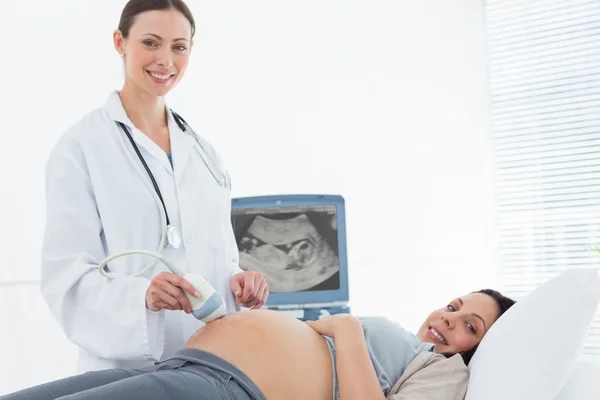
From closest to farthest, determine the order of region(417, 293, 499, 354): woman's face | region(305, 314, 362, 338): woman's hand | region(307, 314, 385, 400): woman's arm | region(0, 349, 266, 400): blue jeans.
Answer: region(0, 349, 266, 400): blue jeans → region(307, 314, 385, 400): woman's arm → region(305, 314, 362, 338): woman's hand → region(417, 293, 499, 354): woman's face

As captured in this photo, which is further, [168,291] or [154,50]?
[154,50]

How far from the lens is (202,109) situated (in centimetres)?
335

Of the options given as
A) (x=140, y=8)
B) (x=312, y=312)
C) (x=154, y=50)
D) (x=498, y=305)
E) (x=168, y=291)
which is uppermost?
(x=140, y=8)

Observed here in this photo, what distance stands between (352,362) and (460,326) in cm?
50

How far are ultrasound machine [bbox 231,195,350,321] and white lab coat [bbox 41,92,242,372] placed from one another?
1.24 meters

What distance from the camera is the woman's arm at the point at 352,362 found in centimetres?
141

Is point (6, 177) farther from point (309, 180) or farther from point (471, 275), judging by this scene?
point (471, 275)

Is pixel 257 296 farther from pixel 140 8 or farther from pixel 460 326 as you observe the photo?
pixel 140 8

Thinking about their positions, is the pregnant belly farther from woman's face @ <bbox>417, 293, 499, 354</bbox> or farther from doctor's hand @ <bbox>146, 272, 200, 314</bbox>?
woman's face @ <bbox>417, 293, 499, 354</bbox>

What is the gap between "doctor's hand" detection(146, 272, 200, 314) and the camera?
1313mm

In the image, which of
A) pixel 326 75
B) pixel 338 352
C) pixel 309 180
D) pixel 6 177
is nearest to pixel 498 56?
pixel 326 75

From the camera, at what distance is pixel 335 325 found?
154cm

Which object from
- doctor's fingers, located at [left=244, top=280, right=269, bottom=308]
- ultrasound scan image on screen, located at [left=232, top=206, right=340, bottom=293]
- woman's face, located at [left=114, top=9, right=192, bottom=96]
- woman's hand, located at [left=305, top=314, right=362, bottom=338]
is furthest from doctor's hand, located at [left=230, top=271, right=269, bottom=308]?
ultrasound scan image on screen, located at [left=232, top=206, right=340, bottom=293]

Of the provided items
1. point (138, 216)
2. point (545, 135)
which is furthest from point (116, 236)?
point (545, 135)
